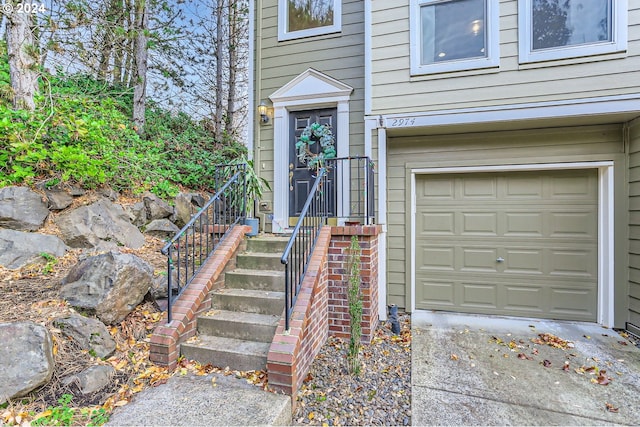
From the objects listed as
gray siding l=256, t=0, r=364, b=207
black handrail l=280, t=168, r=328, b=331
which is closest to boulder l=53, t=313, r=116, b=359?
black handrail l=280, t=168, r=328, b=331

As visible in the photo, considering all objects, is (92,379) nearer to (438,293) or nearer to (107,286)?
(107,286)

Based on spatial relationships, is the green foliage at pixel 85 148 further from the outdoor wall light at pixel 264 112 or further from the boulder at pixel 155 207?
the outdoor wall light at pixel 264 112

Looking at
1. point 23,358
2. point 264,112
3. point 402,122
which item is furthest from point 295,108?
point 23,358

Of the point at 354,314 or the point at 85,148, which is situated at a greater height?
the point at 85,148

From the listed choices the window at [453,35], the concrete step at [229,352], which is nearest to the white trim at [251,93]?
the window at [453,35]

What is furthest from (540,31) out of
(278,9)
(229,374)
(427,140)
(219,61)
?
(219,61)

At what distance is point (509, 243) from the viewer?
411cm

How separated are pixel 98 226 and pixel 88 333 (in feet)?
6.31

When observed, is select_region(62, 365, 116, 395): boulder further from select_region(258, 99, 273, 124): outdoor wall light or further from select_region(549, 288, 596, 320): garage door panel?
select_region(549, 288, 596, 320): garage door panel

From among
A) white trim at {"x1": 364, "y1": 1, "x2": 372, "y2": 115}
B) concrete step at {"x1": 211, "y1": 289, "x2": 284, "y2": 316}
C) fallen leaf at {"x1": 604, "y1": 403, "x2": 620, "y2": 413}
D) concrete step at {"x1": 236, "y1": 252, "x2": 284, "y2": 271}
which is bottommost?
fallen leaf at {"x1": 604, "y1": 403, "x2": 620, "y2": 413}

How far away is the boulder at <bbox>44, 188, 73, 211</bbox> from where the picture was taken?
3.92 m

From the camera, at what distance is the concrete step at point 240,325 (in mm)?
2764

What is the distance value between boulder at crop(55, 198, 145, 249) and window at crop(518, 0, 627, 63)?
5438 millimetres

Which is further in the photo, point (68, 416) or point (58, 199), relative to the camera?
point (58, 199)
